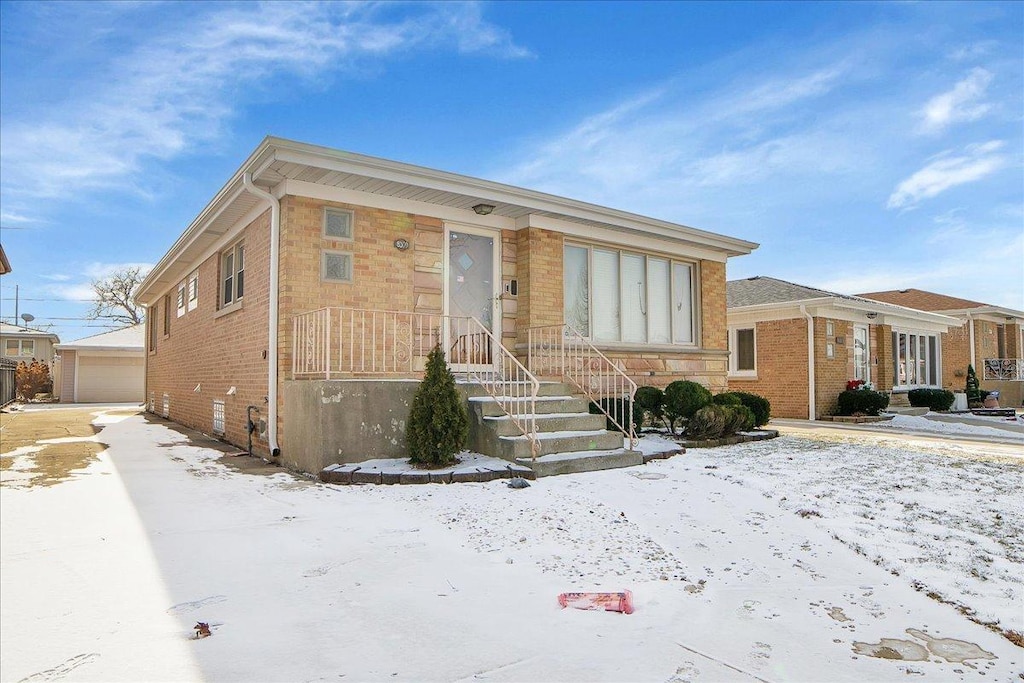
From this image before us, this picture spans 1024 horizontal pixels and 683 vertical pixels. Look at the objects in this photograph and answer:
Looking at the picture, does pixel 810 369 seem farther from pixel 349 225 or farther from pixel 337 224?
pixel 337 224

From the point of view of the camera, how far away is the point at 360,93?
11234 mm

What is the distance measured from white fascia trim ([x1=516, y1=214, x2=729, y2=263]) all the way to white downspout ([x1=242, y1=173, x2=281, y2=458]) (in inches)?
136

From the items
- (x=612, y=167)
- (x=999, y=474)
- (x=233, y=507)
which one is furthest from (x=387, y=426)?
(x=612, y=167)

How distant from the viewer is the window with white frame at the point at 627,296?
9.62 metres

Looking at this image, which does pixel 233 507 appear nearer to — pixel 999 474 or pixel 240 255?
pixel 240 255

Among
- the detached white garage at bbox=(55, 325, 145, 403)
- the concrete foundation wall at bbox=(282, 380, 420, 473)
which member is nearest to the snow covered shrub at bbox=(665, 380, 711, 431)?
the concrete foundation wall at bbox=(282, 380, 420, 473)

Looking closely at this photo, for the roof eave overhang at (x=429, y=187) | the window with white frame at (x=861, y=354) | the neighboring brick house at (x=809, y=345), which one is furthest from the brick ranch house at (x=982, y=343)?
the roof eave overhang at (x=429, y=187)

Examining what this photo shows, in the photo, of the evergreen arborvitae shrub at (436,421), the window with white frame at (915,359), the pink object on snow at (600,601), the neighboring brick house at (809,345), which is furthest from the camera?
the window with white frame at (915,359)

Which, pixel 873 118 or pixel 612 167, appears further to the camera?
pixel 612 167

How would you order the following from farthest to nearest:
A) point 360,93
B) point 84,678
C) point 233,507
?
point 360,93 < point 233,507 < point 84,678

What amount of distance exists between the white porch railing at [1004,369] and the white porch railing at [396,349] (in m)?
22.4

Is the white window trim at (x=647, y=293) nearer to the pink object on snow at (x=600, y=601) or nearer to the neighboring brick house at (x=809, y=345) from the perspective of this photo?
the neighboring brick house at (x=809, y=345)

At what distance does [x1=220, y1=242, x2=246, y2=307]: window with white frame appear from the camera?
927cm

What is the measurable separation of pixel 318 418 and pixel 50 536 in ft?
8.64
